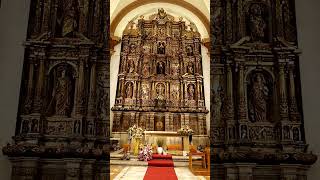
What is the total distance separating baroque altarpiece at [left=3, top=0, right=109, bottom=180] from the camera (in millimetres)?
5594

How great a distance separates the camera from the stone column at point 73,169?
555cm

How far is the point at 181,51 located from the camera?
16.4 meters

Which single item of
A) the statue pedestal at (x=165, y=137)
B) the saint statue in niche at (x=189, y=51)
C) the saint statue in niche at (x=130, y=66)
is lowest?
the statue pedestal at (x=165, y=137)

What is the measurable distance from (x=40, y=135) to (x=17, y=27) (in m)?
1.98

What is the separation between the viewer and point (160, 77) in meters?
16.0

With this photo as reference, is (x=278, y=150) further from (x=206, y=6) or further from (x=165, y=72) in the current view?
(x=165, y=72)

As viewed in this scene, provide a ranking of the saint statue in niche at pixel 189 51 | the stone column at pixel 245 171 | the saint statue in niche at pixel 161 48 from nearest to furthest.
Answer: the stone column at pixel 245 171
the saint statue in niche at pixel 189 51
the saint statue in niche at pixel 161 48

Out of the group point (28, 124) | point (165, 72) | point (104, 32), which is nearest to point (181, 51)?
point (165, 72)

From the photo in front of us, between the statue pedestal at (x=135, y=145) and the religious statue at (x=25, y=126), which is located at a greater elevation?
the religious statue at (x=25, y=126)

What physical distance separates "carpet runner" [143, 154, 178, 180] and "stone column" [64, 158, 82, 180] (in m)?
2.46

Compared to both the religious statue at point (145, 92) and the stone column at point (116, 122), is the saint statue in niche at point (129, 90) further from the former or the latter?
the stone column at point (116, 122)

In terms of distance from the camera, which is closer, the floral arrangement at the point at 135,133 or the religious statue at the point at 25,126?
the religious statue at the point at 25,126

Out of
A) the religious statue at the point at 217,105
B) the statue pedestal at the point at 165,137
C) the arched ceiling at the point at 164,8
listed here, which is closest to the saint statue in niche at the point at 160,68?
the arched ceiling at the point at 164,8

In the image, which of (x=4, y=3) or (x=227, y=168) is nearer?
(x=227, y=168)
